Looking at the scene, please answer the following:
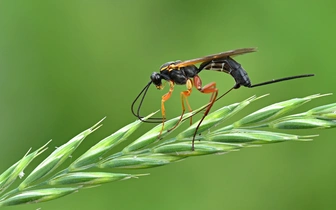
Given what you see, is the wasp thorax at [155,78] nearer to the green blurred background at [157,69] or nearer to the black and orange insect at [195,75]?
the black and orange insect at [195,75]

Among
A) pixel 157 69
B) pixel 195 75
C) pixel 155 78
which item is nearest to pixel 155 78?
pixel 155 78

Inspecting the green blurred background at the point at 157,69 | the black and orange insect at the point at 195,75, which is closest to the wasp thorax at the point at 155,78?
the black and orange insect at the point at 195,75

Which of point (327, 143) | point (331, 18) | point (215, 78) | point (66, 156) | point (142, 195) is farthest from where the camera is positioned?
point (331, 18)

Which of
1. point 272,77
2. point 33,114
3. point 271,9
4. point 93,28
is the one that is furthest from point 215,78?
point 33,114

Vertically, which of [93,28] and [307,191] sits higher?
[93,28]

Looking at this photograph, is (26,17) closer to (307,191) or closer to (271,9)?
(271,9)

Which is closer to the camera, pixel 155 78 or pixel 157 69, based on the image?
pixel 155 78

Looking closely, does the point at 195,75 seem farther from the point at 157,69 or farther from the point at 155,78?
the point at 157,69

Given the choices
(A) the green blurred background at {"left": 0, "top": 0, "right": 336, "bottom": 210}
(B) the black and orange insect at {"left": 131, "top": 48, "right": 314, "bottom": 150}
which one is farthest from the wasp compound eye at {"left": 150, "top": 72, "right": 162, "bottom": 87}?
(A) the green blurred background at {"left": 0, "top": 0, "right": 336, "bottom": 210}

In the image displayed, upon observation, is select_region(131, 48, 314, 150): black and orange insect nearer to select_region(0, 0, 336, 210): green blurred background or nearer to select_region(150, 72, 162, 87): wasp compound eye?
select_region(150, 72, 162, 87): wasp compound eye
